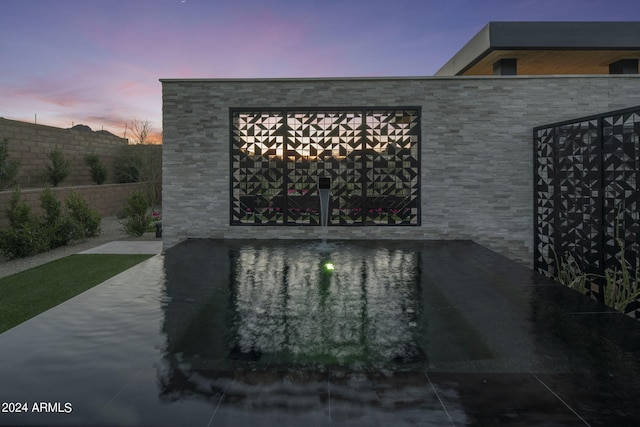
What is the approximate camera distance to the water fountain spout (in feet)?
26.4

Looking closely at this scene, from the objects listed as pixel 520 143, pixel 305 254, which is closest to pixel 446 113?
pixel 520 143

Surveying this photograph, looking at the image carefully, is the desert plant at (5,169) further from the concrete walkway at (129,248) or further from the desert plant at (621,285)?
the desert plant at (621,285)

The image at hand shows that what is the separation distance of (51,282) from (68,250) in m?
4.07

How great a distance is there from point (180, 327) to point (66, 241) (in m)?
10.7

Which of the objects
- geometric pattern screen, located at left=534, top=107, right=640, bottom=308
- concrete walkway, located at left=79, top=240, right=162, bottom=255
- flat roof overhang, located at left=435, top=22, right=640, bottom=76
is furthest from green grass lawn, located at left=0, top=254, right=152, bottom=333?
flat roof overhang, located at left=435, top=22, right=640, bottom=76

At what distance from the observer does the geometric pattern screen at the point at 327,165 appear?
27.2 ft

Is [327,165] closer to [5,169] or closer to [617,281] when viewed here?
[617,281]

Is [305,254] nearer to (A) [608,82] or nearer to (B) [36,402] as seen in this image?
(B) [36,402]

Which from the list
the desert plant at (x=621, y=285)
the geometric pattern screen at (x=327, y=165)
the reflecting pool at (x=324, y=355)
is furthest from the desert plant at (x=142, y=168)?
the desert plant at (x=621, y=285)

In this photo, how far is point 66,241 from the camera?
39.1ft

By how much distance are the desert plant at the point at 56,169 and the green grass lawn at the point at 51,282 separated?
908 cm

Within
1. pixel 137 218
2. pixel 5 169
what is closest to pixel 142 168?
pixel 5 169

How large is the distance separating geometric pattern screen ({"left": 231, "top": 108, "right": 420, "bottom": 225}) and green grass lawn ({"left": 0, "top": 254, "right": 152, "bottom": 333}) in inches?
118

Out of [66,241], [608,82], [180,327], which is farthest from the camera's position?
[66,241]
